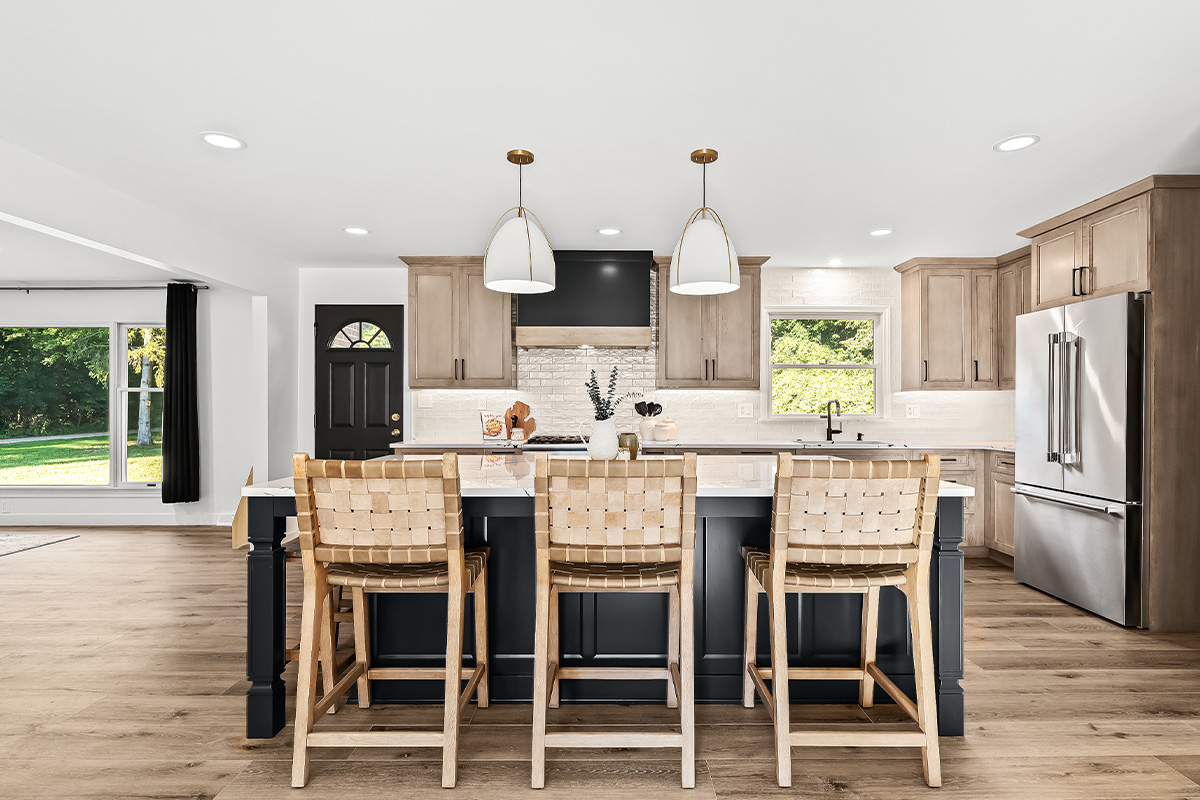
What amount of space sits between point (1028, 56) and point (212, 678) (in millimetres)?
3969

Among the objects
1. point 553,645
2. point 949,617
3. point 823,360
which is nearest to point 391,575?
point 553,645

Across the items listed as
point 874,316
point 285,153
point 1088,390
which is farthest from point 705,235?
point 874,316

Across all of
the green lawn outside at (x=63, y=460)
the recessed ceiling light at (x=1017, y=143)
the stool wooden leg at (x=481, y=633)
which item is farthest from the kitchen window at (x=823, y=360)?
the green lawn outside at (x=63, y=460)

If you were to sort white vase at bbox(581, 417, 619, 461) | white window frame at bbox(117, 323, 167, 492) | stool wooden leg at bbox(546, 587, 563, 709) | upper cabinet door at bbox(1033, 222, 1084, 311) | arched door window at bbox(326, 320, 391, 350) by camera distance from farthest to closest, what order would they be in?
white window frame at bbox(117, 323, 167, 492) → arched door window at bbox(326, 320, 391, 350) → upper cabinet door at bbox(1033, 222, 1084, 311) → white vase at bbox(581, 417, 619, 461) → stool wooden leg at bbox(546, 587, 563, 709)

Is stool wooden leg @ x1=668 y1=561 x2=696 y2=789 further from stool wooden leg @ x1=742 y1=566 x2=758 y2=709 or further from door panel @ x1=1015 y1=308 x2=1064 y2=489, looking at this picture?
door panel @ x1=1015 y1=308 x2=1064 y2=489

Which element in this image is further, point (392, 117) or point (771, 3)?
point (392, 117)

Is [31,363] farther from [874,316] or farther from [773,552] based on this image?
[874,316]

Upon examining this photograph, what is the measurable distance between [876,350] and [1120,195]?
2.40 meters

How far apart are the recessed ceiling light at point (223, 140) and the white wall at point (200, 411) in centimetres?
311

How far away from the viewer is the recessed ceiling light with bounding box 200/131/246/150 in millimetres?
2898

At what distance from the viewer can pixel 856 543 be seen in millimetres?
1977

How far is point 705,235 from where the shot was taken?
2.81 metres

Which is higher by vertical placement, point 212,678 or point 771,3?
point 771,3

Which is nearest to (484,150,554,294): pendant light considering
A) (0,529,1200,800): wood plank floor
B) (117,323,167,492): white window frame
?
(0,529,1200,800): wood plank floor
